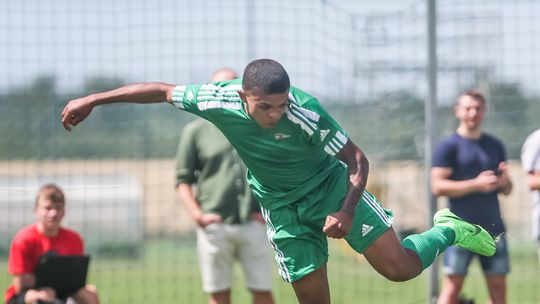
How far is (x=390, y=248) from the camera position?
23.9 feet

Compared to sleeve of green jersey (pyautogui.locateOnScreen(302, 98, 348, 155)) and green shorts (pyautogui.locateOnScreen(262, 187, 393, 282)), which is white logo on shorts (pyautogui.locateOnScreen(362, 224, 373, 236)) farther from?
sleeve of green jersey (pyautogui.locateOnScreen(302, 98, 348, 155))

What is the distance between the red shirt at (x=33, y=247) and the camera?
877 cm

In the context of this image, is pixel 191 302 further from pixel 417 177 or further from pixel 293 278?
pixel 293 278

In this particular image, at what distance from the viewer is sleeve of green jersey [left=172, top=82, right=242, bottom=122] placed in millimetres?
6934

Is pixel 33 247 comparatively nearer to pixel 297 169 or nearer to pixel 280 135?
pixel 297 169

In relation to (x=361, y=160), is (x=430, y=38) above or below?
above

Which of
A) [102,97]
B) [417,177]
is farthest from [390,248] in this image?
[417,177]

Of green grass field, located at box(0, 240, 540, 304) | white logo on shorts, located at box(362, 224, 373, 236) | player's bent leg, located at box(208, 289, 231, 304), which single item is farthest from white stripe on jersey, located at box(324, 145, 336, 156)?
green grass field, located at box(0, 240, 540, 304)

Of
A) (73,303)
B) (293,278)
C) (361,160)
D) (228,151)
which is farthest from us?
(228,151)

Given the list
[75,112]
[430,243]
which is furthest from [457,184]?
[75,112]

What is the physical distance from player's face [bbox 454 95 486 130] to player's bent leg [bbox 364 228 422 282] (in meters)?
2.31

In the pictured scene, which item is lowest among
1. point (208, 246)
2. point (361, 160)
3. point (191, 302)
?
point (191, 302)

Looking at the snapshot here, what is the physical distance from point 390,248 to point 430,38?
11.3 ft

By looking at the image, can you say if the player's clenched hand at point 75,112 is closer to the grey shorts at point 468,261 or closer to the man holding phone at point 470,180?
the man holding phone at point 470,180
